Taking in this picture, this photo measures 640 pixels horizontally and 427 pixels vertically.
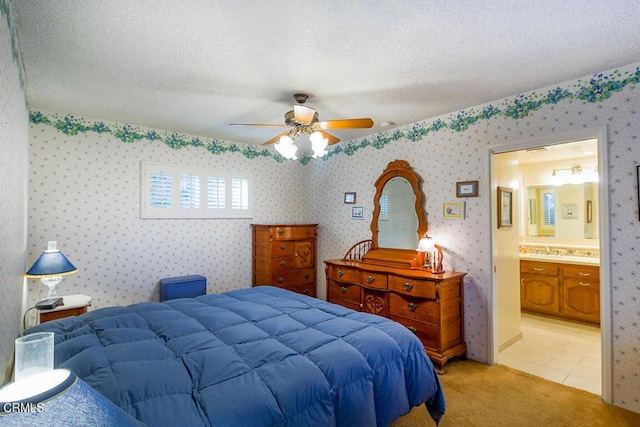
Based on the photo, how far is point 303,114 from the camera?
2.49 meters

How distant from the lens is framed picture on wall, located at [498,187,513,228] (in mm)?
3338

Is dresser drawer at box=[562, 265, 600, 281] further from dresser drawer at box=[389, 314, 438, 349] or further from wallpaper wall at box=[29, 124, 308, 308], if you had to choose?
wallpaper wall at box=[29, 124, 308, 308]

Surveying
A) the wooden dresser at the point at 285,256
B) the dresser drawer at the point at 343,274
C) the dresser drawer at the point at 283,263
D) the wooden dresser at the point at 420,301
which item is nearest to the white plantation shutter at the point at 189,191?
the wooden dresser at the point at 285,256

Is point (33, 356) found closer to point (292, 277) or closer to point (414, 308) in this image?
point (414, 308)

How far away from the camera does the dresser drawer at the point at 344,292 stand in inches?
146

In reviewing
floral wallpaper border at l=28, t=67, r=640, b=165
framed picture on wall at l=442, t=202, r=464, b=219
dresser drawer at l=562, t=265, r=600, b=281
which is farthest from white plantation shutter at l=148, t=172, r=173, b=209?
dresser drawer at l=562, t=265, r=600, b=281

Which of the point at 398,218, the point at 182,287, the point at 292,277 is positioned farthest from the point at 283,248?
the point at 398,218

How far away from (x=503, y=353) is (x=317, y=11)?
12.2ft

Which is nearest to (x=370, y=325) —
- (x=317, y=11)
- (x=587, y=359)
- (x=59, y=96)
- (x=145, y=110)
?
(x=317, y=11)

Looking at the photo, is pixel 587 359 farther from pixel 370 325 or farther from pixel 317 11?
pixel 317 11

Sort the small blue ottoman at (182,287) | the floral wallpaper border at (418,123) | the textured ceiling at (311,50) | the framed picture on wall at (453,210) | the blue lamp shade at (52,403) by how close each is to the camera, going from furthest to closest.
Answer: the small blue ottoman at (182,287)
the framed picture on wall at (453,210)
the floral wallpaper border at (418,123)
the textured ceiling at (311,50)
the blue lamp shade at (52,403)

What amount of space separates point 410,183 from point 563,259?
103 inches

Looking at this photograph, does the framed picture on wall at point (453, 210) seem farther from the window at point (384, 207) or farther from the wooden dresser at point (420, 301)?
the window at point (384, 207)

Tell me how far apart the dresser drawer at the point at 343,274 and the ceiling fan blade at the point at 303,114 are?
1919mm
